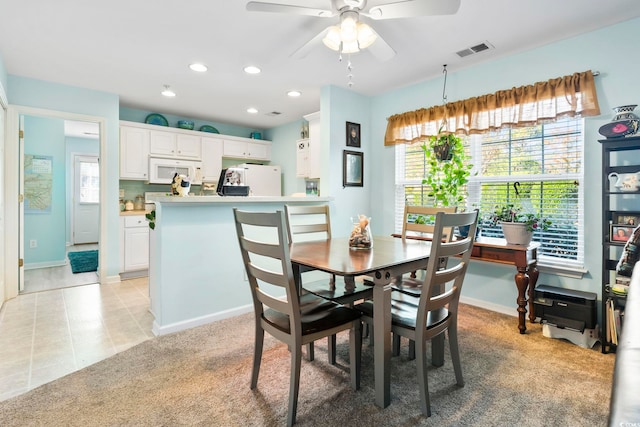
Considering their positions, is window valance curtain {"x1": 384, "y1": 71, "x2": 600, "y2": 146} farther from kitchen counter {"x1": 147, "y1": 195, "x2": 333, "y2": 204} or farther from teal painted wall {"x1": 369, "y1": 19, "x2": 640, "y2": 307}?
kitchen counter {"x1": 147, "y1": 195, "x2": 333, "y2": 204}

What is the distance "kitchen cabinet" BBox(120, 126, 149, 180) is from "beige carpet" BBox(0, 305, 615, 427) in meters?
2.97

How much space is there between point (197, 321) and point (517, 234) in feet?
9.08

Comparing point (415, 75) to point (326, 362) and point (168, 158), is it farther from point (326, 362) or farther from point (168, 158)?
point (168, 158)

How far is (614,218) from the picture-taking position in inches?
94.0

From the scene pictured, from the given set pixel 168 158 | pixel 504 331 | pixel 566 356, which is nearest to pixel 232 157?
pixel 168 158

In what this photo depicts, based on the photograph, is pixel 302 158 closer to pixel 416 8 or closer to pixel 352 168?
pixel 352 168

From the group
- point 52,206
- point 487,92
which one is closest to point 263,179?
point 52,206

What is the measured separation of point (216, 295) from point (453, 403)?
2054mm

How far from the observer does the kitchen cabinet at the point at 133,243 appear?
4.42m

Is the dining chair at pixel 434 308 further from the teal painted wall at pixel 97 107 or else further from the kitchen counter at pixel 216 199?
the teal painted wall at pixel 97 107

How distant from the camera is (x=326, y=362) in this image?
7.23 ft

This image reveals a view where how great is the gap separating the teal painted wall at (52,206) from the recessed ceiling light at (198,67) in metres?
3.49

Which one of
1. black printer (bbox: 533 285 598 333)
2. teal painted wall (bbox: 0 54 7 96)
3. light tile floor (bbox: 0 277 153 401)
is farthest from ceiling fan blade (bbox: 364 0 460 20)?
teal painted wall (bbox: 0 54 7 96)

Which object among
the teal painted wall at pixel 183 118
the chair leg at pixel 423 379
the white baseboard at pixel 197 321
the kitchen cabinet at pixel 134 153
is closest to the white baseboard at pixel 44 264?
the kitchen cabinet at pixel 134 153
